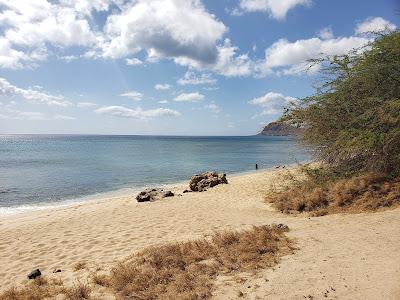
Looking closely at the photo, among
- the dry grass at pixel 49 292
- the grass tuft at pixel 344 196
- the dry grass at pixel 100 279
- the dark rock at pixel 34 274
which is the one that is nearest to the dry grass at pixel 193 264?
the dry grass at pixel 100 279

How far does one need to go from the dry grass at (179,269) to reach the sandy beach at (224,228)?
1.43 feet

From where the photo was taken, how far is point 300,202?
562 inches

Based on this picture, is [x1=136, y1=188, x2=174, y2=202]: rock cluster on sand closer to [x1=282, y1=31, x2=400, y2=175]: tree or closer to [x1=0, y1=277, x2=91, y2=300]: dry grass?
[x1=282, y1=31, x2=400, y2=175]: tree

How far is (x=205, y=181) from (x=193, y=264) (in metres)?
17.4

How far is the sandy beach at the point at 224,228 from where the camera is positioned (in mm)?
6441

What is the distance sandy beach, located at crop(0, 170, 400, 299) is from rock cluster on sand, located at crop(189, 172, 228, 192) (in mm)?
3445

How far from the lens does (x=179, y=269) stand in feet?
25.2

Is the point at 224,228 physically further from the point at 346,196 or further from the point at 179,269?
the point at 179,269

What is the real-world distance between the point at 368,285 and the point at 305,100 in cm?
1223

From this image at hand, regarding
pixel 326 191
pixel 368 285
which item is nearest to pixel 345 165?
pixel 326 191

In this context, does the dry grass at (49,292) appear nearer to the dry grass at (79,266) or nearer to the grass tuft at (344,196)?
the dry grass at (79,266)

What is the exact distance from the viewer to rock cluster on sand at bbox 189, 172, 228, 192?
24.5 meters

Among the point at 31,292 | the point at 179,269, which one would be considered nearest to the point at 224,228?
the point at 179,269

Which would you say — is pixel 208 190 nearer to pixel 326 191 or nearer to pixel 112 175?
pixel 326 191
